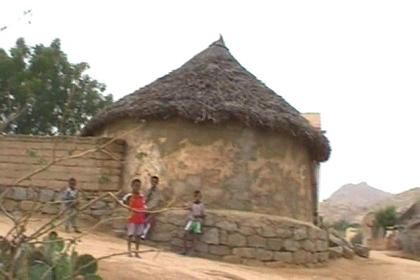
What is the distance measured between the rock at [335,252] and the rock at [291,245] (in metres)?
1.73

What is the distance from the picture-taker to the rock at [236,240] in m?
13.4

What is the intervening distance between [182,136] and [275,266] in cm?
290

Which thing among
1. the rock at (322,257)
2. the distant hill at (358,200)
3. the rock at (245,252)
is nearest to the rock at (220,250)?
the rock at (245,252)

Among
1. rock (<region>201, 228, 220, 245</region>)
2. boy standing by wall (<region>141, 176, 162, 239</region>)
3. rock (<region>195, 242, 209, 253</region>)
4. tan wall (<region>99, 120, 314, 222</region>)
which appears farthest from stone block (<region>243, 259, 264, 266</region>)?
boy standing by wall (<region>141, 176, 162, 239</region>)

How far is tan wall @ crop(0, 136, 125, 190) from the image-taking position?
14.2 meters

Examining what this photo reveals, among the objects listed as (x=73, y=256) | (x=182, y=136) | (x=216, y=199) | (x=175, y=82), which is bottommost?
(x=73, y=256)

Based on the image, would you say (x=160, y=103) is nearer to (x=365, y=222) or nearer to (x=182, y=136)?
(x=182, y=136)

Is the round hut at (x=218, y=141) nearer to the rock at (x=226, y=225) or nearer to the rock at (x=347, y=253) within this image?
the rock at (x=226, y=225)

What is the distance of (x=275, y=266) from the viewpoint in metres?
13.6

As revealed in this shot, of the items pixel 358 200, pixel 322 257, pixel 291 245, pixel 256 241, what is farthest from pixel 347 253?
pixel 358 200

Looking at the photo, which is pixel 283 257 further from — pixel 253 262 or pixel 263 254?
pixel 253 262

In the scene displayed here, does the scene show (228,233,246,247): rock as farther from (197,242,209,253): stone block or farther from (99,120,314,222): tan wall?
(99,120,314,222): tan wall

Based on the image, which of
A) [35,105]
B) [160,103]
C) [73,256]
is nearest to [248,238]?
[160,103]

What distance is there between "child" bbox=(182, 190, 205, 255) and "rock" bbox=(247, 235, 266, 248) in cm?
91
